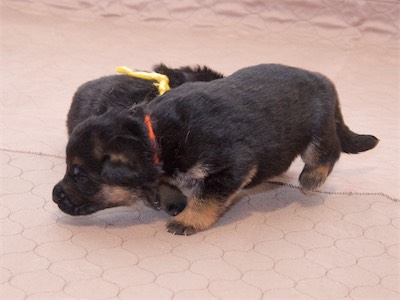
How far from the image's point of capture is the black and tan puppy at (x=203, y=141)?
2188mm

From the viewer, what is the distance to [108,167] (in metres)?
2.16

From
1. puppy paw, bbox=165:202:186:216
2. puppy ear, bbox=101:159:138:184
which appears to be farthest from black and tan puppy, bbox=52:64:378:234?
puppy paw, bbox=165:202:186:216

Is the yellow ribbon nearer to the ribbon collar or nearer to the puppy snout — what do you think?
the ribbon collar

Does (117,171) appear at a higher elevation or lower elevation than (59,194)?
higher

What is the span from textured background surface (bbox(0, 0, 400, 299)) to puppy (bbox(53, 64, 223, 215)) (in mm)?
87

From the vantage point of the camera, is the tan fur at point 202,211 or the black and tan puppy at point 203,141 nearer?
the black and tan puppy at point 203,141

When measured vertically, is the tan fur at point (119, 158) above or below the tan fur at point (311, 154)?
above

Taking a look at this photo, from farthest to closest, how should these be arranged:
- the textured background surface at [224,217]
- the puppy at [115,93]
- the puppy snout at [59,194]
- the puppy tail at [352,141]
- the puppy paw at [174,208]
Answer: the puppy tail at [352,141] → the puppy at [115,93] → the puppy paw at [174,208] → the puppy snout at [59,194] → the textured background surface at [224,217]

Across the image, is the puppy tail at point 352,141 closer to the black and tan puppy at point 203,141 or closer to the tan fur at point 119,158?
the black and tan puppy at point 203,141

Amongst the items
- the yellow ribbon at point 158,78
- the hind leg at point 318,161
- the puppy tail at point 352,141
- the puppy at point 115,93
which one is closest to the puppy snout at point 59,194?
the puppy at point 115,93

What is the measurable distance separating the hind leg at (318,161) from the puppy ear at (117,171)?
0.67 m

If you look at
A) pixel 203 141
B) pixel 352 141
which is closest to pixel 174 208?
pixel 203 141

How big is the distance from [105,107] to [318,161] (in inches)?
28.5

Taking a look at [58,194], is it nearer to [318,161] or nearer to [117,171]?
[117,171]
